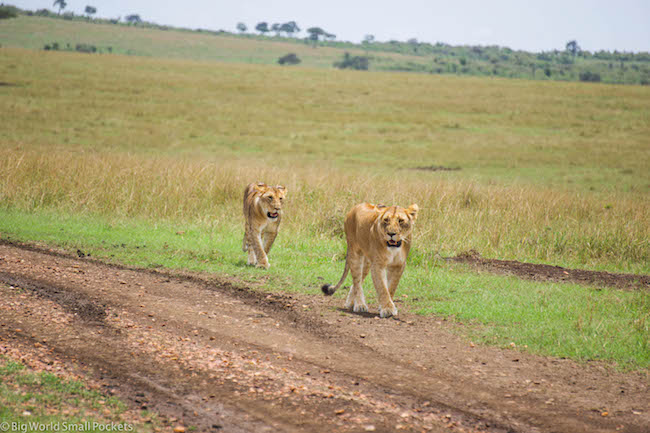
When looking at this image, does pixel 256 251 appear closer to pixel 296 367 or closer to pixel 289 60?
pixel 296 367

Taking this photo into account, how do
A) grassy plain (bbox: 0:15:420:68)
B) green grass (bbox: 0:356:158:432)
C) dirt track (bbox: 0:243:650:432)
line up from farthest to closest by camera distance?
grassy plain (bbox: 0:15:420:68), dirt track (bbox: 0:243:650:432), green grass (bbox: 0:356:158:432)

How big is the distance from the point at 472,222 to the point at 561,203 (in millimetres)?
3667

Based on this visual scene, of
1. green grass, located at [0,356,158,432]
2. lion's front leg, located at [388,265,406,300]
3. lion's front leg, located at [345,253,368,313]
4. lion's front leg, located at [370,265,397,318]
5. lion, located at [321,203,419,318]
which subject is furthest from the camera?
lion's front leg, located at [345,253,368,313]

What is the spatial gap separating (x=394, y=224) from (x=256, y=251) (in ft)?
12.2

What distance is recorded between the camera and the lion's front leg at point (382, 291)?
24.2 ft

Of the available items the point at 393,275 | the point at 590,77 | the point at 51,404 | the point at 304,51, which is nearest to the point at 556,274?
the point at 393,275

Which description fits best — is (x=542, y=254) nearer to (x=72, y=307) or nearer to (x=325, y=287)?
(x=325, y=287)

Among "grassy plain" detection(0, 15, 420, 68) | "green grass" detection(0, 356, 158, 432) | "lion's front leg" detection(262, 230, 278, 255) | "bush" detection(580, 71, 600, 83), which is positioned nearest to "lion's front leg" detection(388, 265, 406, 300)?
"lion's front leg" detection(262, 230, 278, 255)

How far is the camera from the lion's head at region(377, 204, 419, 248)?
6910 millimetres

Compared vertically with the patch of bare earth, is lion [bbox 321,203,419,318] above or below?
above

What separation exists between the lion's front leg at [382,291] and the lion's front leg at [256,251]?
2925mm

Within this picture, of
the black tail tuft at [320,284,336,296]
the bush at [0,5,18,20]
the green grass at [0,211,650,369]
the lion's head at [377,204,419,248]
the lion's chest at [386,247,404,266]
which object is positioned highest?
the bush at [0,5,18,20]

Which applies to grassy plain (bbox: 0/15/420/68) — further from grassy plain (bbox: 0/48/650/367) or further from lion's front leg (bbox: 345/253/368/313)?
lion's front leg (bbox: 345/253/368/313)

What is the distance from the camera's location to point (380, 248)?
286 inches
